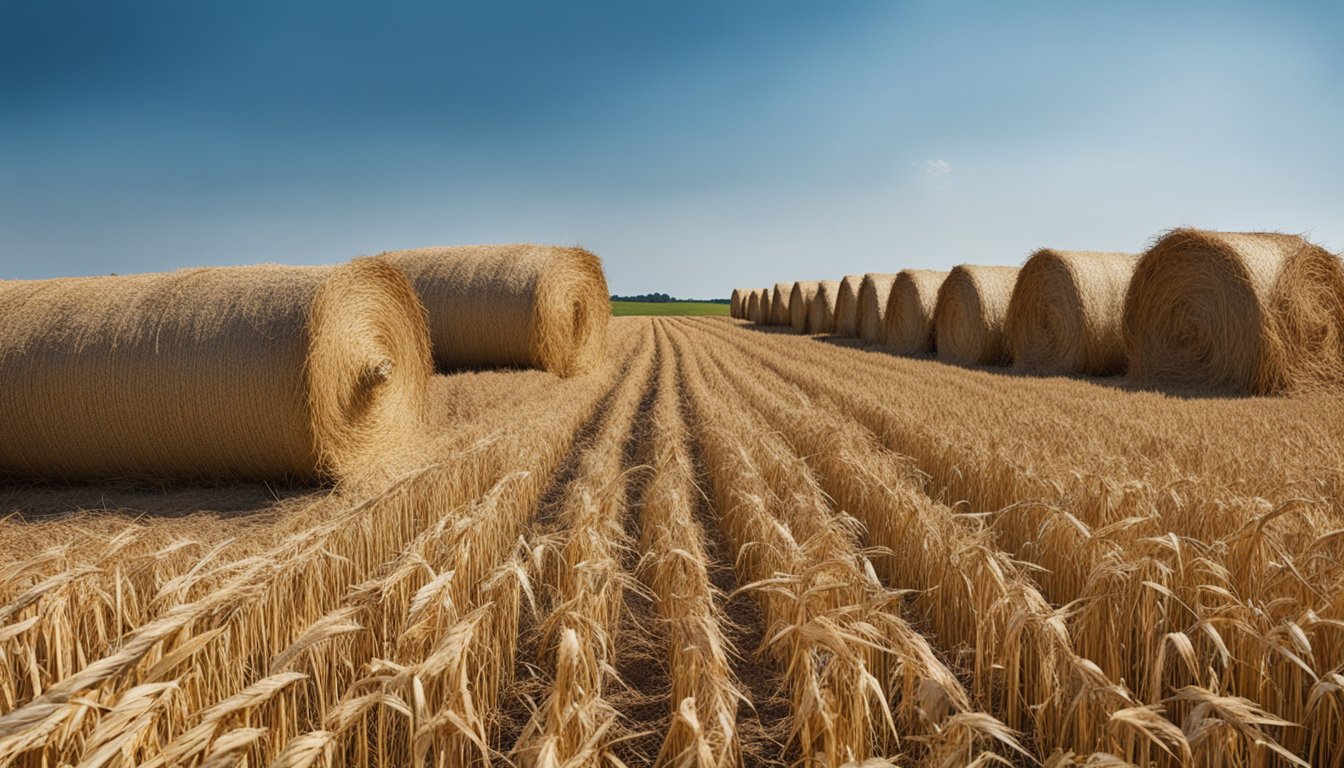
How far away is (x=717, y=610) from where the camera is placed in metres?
3.34

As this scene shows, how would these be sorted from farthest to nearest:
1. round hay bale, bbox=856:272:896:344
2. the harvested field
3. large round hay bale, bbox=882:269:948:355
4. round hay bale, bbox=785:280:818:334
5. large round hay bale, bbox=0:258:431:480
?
round hay bale, bbox=785:280:818:334 → round hay bale, bbox=856:272:896:344 → large round hay bale, bbox=882:269:948:355 → large round hay bale, bbox=0:258:431:480 → the harvested field

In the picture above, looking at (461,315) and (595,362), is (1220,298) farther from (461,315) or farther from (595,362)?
(461,315)

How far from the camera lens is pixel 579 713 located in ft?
6.78

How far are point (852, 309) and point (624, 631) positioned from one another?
76.8 feet

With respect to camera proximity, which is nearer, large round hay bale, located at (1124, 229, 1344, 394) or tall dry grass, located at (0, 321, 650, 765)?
tall dry grass, located at (0, 321, 650, 765)

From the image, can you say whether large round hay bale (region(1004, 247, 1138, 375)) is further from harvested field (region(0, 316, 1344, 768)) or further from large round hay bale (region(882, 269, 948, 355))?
harvested field (region(0, 316, 1344, 768))

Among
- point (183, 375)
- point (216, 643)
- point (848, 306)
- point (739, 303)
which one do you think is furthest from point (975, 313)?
point (739, 303)

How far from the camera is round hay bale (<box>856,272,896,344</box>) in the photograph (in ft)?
72.9

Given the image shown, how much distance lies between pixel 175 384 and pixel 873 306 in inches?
785

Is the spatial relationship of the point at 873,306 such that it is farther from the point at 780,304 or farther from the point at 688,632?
the point at 688,632

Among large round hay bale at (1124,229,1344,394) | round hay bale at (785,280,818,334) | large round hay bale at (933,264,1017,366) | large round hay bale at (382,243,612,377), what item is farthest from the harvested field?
round hay bale at (785,280,818,334)

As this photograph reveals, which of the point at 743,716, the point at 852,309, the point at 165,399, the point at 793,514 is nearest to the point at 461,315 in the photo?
the point at 165,399

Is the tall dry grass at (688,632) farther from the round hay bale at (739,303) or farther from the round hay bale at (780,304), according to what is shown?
the round hay bale at (739,303)

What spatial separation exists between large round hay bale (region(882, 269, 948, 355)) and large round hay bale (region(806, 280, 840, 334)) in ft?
→ 21.8
